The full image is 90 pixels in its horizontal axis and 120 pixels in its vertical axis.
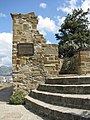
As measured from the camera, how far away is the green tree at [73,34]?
78.6 feet

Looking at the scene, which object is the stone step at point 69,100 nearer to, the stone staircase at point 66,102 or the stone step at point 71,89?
the stone staircase at point 66,102

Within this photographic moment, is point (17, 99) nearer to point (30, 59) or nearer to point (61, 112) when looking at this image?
point (30, 59)

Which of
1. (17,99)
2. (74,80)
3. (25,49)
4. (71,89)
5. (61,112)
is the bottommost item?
(17,99)

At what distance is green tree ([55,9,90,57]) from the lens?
2395 centimetres

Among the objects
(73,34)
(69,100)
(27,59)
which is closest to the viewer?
(69,100)

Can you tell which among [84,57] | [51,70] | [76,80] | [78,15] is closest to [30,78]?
[51,70]

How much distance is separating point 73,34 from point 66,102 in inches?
773

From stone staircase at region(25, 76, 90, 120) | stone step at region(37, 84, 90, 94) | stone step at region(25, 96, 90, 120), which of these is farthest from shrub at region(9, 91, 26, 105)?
stone step at region(25, 96, 90, 120)

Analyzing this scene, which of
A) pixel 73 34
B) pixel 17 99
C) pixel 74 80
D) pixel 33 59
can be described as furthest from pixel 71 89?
pixel 73 34

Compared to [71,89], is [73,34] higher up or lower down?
higher up

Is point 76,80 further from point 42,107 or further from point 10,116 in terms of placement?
point 10,116

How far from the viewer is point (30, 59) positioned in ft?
33.3

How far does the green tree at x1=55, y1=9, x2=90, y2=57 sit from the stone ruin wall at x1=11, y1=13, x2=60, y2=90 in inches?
529

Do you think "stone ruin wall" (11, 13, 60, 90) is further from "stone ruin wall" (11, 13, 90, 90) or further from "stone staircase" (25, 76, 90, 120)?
"stone staircase" (25, 76, 90, 120)
